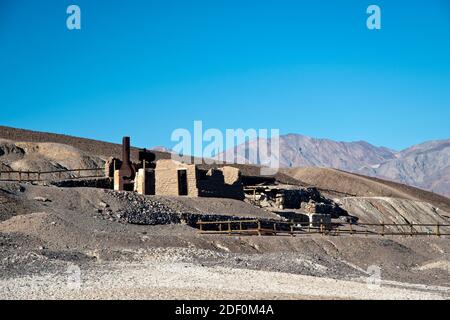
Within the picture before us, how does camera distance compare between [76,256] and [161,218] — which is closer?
[76,256]

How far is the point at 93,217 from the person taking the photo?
33.4 m

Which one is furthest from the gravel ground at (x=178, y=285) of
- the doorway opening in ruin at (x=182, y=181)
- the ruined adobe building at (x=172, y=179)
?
the doorway opening in ruin at (x=182, y=181)

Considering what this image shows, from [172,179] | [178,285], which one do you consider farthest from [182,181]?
[178,285]

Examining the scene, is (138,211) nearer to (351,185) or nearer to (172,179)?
(172,179)

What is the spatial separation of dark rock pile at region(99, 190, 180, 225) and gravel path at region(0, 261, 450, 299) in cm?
1199

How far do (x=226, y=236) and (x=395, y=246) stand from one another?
1077cm

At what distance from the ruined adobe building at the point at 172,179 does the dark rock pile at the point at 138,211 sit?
3.76 meters

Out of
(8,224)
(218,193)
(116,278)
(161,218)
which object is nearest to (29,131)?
(218,193)

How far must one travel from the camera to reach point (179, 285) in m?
18.4

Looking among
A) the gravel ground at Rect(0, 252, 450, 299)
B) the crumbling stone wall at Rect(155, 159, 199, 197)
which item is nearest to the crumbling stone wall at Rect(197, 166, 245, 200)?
the crumbling stone wall at Rect(155, 159, 199, 197)

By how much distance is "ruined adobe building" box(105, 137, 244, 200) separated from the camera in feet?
140

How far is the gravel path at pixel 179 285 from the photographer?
16.6 meters
